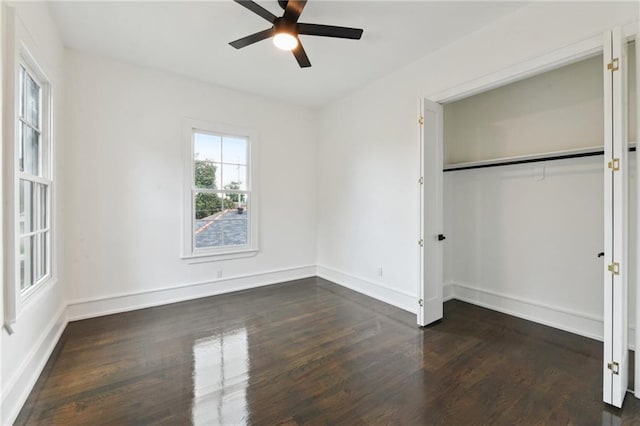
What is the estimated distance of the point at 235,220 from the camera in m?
4.34

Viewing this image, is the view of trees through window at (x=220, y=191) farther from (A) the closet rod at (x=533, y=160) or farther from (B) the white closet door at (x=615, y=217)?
(B) the white closet door at (x=615, y=217)

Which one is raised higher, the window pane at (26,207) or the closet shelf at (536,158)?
the closet shelf at (536,158)

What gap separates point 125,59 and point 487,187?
4.67m

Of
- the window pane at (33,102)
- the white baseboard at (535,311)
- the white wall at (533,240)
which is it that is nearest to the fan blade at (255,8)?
the window pane at (33,102)

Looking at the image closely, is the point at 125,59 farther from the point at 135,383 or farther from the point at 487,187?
the point at 487,187

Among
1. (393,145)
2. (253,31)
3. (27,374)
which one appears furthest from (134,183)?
(393,145)

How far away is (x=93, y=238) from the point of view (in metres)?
3.29

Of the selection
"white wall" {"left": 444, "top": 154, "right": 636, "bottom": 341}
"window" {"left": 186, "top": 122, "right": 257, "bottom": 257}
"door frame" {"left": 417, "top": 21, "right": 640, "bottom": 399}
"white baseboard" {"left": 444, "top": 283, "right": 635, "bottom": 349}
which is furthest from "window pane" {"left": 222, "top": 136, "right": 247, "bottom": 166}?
"white baseboard" {"left": 444, "top": 283, "right": 635, "bottom": 349}

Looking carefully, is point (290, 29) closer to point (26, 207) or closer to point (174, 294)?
point (26, 207)

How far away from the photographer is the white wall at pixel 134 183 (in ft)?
10.5

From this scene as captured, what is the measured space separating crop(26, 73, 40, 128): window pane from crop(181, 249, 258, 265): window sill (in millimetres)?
2064

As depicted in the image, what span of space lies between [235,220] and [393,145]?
8.30 feet

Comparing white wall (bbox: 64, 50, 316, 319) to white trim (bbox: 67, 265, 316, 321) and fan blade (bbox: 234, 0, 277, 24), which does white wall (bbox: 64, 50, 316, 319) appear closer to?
white trim (bbox: 67, 265, 316, 321)

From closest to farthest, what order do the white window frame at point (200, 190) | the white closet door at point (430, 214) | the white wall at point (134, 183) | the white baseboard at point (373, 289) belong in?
the white closet door at point (430, 214)
the white wall at point (134, 183)
the white baseboard at point (373, 289)
the white window frame at point (200, 190)
